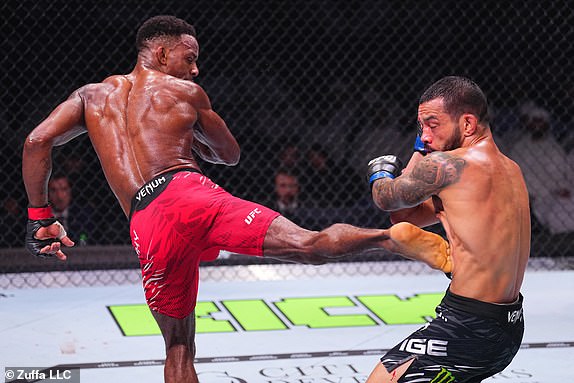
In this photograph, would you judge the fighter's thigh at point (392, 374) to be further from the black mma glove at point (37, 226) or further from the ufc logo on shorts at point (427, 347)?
the black mma glove at point (37, 226)

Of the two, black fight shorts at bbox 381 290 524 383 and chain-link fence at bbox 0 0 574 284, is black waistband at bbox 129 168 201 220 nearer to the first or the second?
black fight shorts at bbox 381 290 524 383

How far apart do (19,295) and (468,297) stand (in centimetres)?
317

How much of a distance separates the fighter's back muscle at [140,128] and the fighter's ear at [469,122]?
92 centimetres

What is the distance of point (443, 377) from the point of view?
2.32m

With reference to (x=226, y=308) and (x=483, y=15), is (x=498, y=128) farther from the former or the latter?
(x=226, y=308)

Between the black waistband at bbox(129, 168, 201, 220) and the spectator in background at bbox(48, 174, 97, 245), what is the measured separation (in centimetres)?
264

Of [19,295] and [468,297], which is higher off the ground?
[468,297]

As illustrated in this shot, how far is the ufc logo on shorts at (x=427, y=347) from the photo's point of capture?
2303 mm

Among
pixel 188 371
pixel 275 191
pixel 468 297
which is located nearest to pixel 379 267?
pixel 275 191

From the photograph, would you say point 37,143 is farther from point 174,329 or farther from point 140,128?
point 174,329

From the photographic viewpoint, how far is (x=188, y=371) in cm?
281

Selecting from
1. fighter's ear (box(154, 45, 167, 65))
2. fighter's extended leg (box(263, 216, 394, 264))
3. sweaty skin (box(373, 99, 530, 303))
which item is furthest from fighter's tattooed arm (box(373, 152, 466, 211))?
fighter's ear (box(154, 45, 167, 65))

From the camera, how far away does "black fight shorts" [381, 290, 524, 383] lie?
2.30 metres

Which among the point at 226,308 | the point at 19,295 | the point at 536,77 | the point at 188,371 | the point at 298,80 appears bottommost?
the point at 19,295
